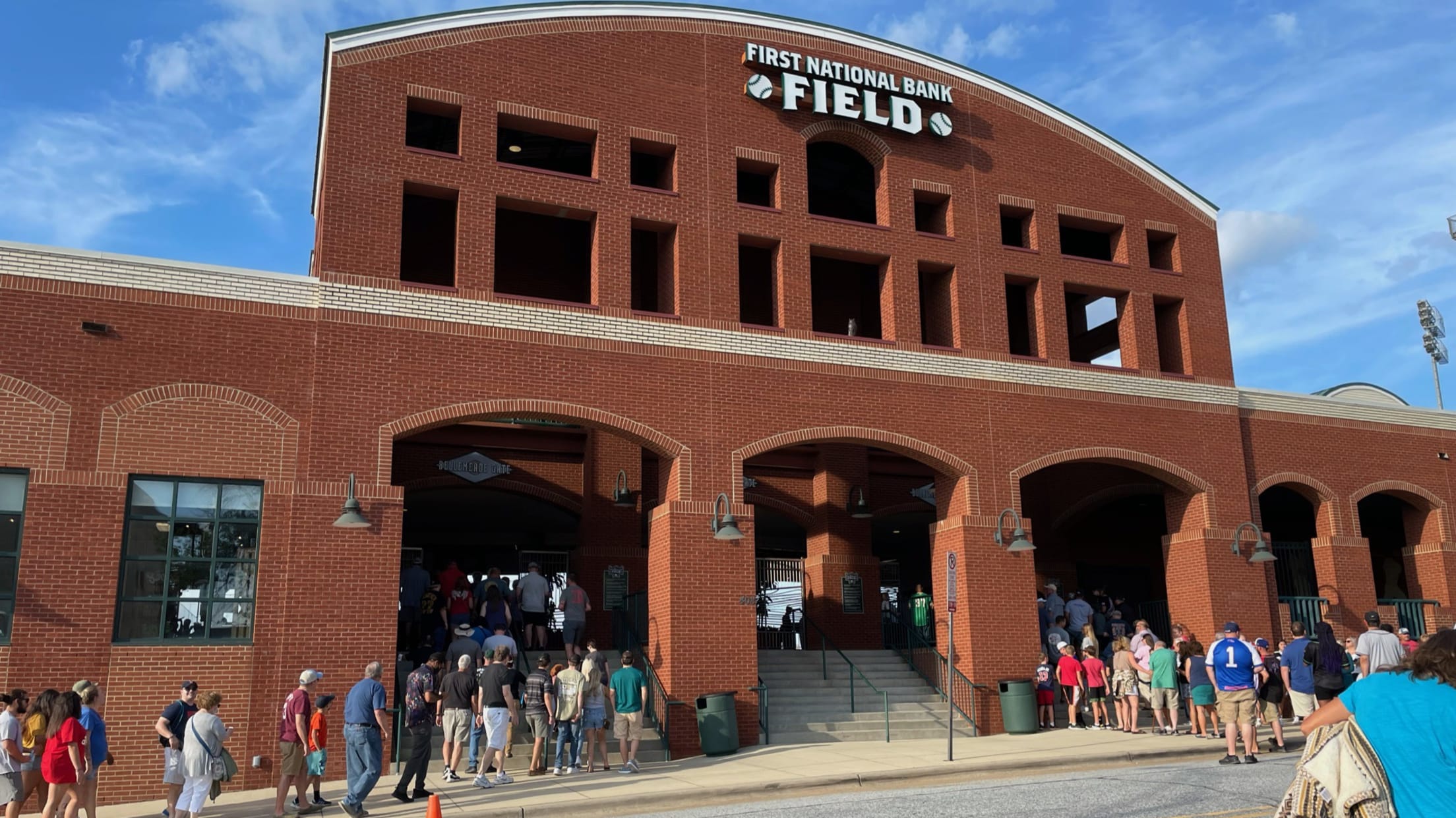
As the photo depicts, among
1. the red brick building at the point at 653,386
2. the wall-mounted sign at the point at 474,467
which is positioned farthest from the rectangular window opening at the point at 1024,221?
the wall-mounted sign at the point at 474,467

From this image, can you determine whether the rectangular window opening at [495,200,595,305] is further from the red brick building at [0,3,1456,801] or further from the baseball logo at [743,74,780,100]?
the baseball logo at [743,74,780,100]

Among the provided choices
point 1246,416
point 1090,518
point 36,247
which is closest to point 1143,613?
point 1090,518

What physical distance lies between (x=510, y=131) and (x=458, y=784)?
520 inches

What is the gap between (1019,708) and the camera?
19.3 meters

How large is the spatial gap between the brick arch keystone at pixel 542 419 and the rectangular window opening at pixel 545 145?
434cm

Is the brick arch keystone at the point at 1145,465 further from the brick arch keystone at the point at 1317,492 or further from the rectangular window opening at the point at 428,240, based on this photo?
the rectangular window opening at the point at 428,240

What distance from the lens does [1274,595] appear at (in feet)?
76.6

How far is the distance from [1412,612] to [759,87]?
17887 mm

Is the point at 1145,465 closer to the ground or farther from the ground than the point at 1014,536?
farther from the ground

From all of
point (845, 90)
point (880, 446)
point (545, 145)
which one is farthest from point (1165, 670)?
point (545, 145)

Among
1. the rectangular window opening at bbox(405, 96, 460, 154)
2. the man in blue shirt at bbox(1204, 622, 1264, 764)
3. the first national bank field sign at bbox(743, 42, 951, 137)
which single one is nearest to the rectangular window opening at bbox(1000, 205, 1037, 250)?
the first national bank field sign at bbox(743, 42, 951, 137)

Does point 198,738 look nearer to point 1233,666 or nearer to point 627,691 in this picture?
point 627,691

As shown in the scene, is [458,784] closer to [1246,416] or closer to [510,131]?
[510,131]

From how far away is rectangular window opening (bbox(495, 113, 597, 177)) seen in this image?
20.1 meters
